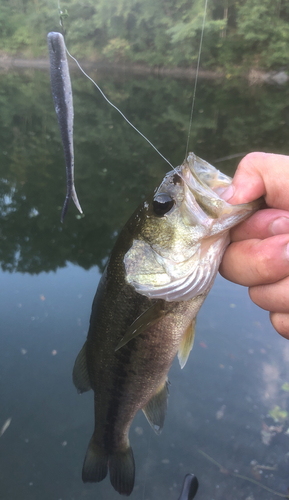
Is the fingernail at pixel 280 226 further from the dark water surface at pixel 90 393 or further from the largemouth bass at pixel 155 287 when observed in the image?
the dark water surface at pixel 90 393

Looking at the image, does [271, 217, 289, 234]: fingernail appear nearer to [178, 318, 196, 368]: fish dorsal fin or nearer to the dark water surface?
[178, 318, 196, 368]: fish dorsal fin

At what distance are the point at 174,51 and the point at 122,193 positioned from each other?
69.6 ft

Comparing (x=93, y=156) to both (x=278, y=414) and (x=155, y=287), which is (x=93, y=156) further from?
(x=155, y=287)

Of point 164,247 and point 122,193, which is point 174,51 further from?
point 164,247

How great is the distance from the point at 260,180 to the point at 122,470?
6.49 feet

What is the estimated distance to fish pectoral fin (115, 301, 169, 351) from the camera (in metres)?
1.47

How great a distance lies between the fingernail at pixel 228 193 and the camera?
137 centimetres

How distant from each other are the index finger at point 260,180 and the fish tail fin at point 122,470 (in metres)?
1.78

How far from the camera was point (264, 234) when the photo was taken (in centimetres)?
146

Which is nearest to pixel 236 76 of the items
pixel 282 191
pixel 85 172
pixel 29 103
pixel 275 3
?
pixel 275 3

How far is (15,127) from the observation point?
1194cm

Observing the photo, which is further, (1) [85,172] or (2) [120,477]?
(1) [85,172]


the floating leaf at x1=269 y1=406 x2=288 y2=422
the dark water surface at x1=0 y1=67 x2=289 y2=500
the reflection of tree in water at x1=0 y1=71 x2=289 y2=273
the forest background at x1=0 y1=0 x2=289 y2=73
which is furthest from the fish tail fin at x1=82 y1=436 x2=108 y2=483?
the forest background at x1=0 y1=0 x2=289 y2=73

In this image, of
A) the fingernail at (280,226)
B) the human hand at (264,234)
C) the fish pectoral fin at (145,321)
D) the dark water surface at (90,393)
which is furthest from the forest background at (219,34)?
the fish pectoral fin at (145,321)
